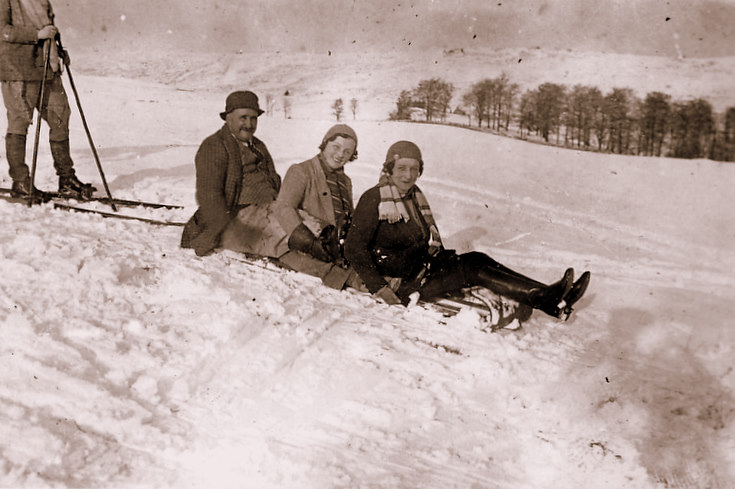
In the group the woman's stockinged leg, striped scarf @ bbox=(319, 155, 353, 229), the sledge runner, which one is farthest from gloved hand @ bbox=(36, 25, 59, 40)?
the woman's stockinged leg

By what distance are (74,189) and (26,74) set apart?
110 centimetres

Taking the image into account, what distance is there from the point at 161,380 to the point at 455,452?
125 centimetres

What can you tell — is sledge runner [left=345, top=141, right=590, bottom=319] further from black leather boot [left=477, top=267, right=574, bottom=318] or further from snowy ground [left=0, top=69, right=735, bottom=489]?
snowy ground [left=0, top=69, right=735, bottom=489]

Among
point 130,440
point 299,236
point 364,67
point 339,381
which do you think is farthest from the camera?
point 364,67

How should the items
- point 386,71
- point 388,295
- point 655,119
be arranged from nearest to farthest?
point 388,295 → point 655,119 → point 386,71

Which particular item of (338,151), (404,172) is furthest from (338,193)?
(404,172)

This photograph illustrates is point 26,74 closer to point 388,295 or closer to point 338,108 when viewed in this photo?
point 338,108

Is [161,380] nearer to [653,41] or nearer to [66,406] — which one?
[66,406]

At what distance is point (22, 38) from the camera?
192 inches

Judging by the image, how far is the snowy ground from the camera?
1.93 metres

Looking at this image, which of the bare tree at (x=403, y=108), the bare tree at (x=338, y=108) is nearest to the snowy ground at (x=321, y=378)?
the bare tree at (x=403, y=108)

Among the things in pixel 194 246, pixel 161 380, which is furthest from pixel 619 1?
pixel 161 380

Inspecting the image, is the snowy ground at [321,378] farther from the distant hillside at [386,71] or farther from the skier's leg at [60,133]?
the distant hillside at [386,71]

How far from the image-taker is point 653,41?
21.9 feet
